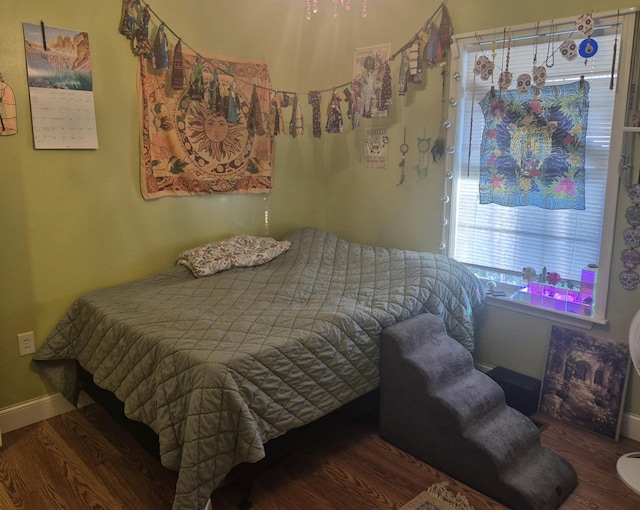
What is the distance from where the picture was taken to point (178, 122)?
9.62 feet

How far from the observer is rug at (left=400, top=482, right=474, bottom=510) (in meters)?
2.00

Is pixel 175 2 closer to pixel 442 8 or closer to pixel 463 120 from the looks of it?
pixel 442 8

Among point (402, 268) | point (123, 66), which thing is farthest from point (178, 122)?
point (402, 268)

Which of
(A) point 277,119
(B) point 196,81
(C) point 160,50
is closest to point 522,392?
(A) point 277,119

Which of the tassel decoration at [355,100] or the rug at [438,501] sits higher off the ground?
the tassel decoration at [355,100]

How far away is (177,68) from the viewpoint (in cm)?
281

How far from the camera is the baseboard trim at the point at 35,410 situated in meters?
2.53

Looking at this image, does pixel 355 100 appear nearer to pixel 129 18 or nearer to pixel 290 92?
pixel 290 92

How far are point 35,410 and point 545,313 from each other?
107 inches

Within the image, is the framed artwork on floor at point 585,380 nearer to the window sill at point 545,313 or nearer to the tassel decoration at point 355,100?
the window sill at point 545,313

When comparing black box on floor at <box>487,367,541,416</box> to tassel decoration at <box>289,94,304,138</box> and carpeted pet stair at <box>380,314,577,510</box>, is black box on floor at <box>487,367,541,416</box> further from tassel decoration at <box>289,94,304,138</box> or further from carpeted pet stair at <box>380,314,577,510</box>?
tassel decoration at <box>289,94,304,138</box>

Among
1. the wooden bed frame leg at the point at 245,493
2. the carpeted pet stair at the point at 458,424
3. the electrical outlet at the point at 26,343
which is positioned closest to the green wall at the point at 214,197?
the electrical outlet at the point at 26,343

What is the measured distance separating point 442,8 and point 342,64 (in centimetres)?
83

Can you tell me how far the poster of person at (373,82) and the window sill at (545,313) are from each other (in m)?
1.33
